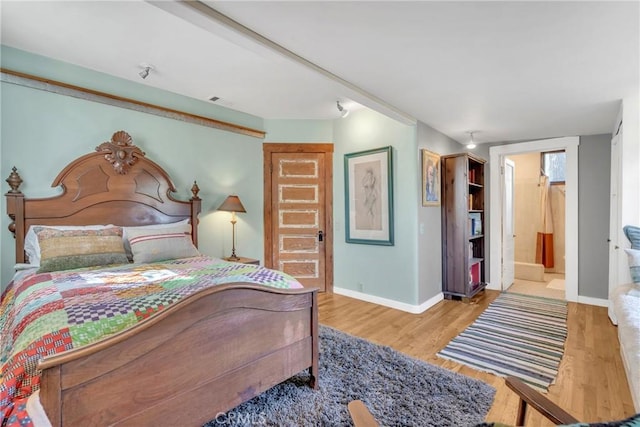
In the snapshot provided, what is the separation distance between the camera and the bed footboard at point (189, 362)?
1.12 meters

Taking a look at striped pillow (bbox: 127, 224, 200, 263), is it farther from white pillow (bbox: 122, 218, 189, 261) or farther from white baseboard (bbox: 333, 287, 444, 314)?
white baseboard (bbox: 333, 287, 444, 314)

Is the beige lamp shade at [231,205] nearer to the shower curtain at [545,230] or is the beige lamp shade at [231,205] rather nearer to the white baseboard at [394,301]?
the white baseboard at [394,301]

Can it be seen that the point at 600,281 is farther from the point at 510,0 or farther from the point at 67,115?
the point at 67,115

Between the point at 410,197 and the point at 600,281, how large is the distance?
281 cm

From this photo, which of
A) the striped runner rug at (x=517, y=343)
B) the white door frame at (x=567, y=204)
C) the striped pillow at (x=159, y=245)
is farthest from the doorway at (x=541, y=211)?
the striped pillow at (x=159, y=245)

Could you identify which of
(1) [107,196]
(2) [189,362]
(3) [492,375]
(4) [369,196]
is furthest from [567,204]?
(1) [107,196]

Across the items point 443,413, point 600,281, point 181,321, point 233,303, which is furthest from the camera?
point 600,281

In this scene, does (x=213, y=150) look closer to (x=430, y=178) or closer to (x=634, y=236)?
(x=430, y=178)

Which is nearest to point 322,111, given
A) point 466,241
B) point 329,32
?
point 329,32

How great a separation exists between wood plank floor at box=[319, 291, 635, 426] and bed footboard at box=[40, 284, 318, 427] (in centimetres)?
118

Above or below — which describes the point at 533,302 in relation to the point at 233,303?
below

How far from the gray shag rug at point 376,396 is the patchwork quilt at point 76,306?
724 millimetres

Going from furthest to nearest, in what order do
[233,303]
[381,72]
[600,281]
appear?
[600,281]
[381,72]
[233,303]

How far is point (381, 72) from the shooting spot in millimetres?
2350
